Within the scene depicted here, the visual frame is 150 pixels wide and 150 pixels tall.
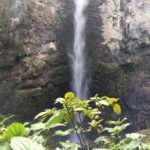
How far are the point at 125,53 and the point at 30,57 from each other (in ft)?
5.87

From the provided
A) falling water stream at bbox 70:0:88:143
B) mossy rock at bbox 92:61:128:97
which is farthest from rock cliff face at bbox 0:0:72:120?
mossy rock at bbox 92:61:128:97

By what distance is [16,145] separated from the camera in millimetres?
634

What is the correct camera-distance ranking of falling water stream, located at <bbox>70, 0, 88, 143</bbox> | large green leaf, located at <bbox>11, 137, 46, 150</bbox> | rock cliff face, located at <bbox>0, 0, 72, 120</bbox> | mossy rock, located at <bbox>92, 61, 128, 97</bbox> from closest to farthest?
large green leaf, located at <bbox>11, 137, 46, 150</bbox>, rock cliff face, located at <bbox>0, 0, 72, 120</bbox>, mossy rock, located at <bbox>92, 61, 128, 97</bbox>, falling water stream, located at <bbox>70, 0, 88, 143</bbox>

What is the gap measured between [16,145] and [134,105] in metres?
6.02

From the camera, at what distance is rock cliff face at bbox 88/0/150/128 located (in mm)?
6473

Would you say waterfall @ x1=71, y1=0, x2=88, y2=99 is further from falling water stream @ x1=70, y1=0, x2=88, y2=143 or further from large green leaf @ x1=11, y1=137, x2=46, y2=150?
large green leaf @ x1=11, y1=137, x2=46, y2=150

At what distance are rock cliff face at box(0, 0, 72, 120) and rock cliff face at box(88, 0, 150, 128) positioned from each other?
2.46 feet

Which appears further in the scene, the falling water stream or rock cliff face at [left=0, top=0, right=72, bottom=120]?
the falling water stream

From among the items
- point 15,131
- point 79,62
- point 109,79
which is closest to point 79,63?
point 79,62

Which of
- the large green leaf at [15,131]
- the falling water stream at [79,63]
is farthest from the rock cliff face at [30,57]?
the large green leaf at [15,131]

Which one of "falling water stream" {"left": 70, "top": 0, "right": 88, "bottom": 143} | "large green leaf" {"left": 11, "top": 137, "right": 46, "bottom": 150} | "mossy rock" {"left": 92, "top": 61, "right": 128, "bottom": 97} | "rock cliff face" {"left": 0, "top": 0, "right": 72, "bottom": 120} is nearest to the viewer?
"large green leaf" {"left": 11, "top": 137, "right": 46, "bottom": 150}

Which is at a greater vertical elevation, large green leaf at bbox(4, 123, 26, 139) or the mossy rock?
large green leaf at bbox(4, 123, 26, 139)

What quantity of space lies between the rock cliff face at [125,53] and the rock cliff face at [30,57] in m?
0.75

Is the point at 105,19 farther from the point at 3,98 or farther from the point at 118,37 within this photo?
the point at 3,98
